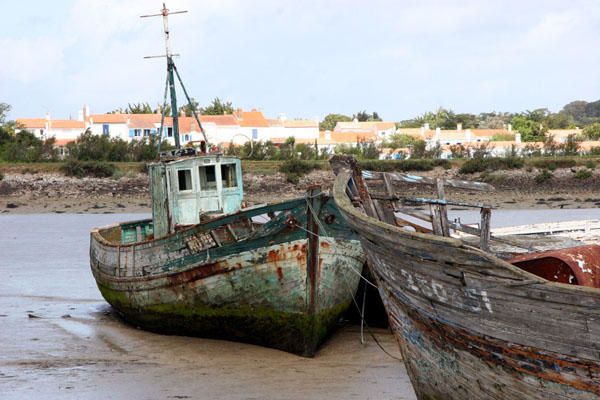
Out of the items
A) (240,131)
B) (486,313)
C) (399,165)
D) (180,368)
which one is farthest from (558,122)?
(486,313)

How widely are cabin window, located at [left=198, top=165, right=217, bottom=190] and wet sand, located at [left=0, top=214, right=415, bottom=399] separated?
8.09 ft

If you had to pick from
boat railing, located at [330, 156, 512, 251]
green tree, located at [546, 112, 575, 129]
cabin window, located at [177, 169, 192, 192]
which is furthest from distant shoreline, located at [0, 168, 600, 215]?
green tree, located at [546, 112, 575, 129]

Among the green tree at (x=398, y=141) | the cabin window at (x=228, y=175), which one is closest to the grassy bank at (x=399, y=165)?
the green tree at (x=398, y=141)

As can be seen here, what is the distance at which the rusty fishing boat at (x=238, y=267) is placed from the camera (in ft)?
42.3

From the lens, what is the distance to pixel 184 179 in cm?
1523

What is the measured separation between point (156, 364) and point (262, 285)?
1.77m

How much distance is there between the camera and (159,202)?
15.6 m

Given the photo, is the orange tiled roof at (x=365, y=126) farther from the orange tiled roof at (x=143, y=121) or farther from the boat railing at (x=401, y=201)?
the boat railing at (x=401, y=201)

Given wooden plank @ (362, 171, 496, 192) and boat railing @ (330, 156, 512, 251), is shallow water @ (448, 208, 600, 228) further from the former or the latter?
boat railing @ (330, 156, 512, 251)

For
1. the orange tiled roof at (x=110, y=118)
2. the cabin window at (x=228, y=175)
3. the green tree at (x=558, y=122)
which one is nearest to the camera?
the cabin window at (x=228, y=175)

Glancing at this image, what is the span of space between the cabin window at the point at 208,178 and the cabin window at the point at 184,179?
197 millimetres

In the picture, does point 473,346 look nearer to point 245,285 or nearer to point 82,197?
point 245,285

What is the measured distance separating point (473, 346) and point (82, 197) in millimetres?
43485

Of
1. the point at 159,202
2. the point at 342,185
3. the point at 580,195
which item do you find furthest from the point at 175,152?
the point at 580,195
